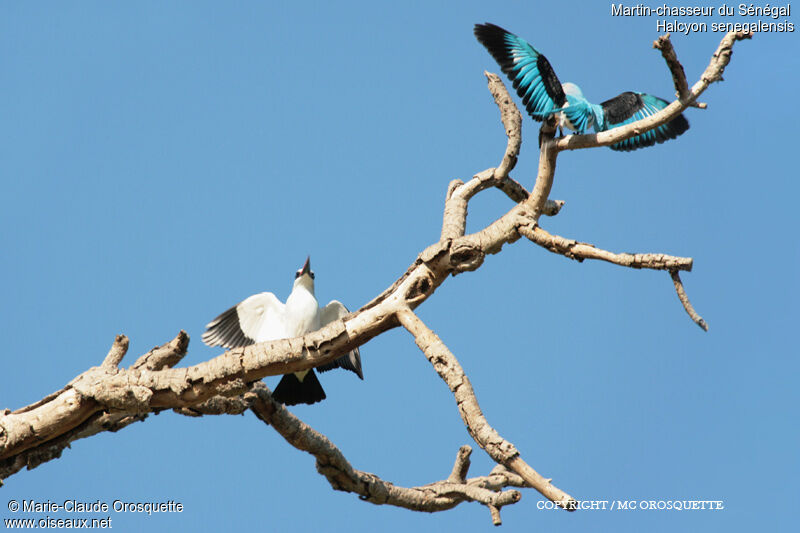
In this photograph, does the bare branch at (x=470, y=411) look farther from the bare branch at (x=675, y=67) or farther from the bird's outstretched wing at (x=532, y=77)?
the bare branch at (x=675, y=67)

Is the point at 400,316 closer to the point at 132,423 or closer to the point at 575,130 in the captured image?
the point at 575,130

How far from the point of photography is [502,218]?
4.74 meters

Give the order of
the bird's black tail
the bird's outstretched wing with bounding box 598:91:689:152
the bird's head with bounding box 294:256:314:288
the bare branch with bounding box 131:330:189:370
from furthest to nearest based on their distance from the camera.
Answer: the bird's head with bounding box 294:256:314:288 < the bird's black tail < the bird's outstretched wing with bounding box 598:91:689:152 < the bare branch with bounding box 131:330:189:370

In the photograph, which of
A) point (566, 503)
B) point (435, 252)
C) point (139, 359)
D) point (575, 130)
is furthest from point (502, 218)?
point (139, 359)

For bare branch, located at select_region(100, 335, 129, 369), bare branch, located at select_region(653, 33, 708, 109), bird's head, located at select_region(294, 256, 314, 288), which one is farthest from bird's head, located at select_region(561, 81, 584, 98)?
bare branch, located at select_region(100, 335, 129, 369)

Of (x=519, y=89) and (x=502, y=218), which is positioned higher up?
(x=519, y=89)

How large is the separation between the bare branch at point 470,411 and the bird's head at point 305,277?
252 centimetres

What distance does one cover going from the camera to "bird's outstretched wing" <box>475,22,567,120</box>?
4.89 metres

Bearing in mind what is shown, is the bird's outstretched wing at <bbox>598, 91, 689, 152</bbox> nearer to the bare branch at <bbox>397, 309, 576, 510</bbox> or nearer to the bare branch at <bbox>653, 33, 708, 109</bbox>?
the bare branch at <bbox>653, 33, 708, 109</bbox>

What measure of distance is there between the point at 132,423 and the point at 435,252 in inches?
92.7

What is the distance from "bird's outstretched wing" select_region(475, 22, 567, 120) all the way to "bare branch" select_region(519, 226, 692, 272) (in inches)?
29.7

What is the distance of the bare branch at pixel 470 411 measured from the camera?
11.5 ft

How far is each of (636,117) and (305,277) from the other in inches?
112

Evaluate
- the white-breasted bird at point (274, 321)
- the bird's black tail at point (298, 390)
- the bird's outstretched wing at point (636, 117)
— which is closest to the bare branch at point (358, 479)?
the bird's black tail at point (298, 390)
